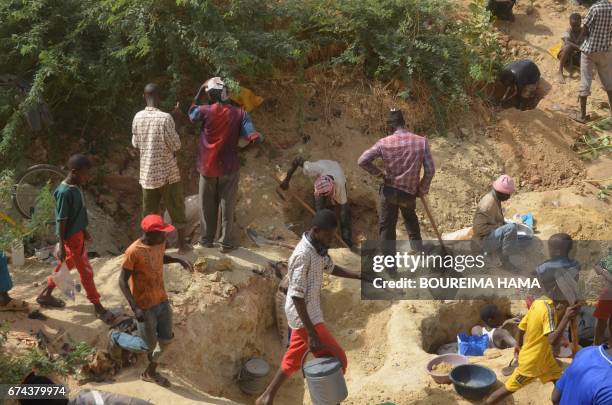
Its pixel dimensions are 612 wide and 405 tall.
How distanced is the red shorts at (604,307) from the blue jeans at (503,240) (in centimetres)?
186

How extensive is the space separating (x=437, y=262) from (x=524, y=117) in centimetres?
288

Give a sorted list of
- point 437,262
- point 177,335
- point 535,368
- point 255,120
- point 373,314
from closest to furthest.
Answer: point 535,368 → point 177,335 → point 373,314 → point 437,262 → point 255,120

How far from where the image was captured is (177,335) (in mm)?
6430

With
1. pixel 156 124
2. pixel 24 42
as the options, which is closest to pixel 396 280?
pixel 156 124

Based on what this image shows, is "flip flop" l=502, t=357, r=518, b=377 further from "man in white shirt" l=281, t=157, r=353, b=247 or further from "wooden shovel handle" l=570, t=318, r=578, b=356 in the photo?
"man in white shirt" l=281, t=157, r=353, b=247

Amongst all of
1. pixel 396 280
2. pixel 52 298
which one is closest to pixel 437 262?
pixel 396 280

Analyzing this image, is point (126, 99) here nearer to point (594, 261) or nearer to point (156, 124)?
point (156, 124)

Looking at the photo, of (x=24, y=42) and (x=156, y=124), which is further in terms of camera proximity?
(x=24, y=42)

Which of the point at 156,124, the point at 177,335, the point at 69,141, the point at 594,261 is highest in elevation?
the point at 156,124

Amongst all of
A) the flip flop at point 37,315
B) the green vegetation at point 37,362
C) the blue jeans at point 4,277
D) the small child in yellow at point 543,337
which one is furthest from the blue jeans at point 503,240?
the blue jeans at point 4,277

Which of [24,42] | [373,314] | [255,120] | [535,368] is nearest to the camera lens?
[535,368]

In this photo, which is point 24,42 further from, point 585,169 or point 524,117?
point 585,169

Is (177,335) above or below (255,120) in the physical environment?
below

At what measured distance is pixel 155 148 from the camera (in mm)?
6797
